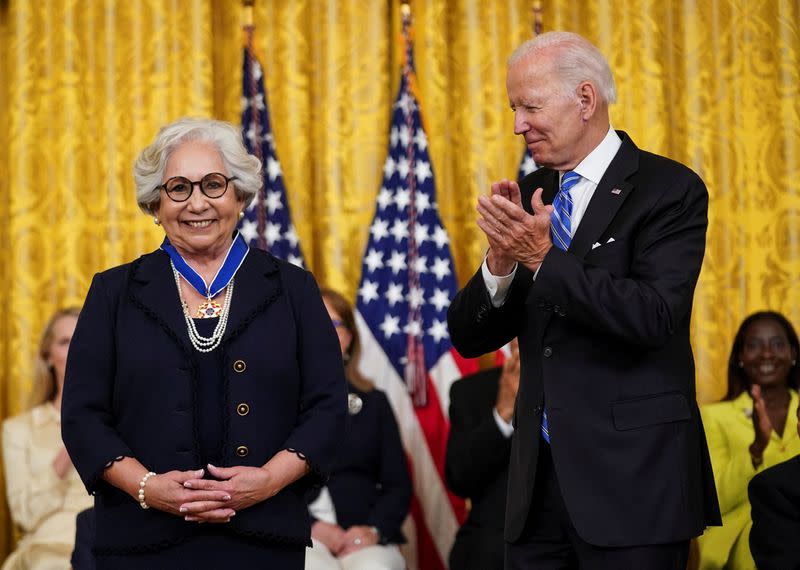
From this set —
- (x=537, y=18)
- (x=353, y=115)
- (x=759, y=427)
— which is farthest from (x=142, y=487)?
(x=537, y=18)

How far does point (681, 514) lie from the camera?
249 cm

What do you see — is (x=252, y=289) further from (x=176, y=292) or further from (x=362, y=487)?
(x=362, y=487)

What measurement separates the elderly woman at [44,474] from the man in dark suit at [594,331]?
2.79m

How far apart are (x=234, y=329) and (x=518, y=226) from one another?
695 mm

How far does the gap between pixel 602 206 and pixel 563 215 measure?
13 centimetres

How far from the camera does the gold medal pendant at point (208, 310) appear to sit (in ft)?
8.81

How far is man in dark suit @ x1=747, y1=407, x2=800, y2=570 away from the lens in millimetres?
3787

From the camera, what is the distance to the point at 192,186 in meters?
2.74

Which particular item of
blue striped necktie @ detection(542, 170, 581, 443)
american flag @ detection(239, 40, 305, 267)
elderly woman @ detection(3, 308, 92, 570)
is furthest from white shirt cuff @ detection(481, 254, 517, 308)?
american flag @ detection(239, 40, 305, 267)

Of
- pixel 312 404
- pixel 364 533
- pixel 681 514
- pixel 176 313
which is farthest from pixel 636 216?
pixel 364 533

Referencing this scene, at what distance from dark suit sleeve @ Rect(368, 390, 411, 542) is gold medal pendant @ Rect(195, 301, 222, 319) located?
237cm

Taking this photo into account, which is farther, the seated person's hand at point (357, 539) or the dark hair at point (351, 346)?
the dark hair at point (351, 346)

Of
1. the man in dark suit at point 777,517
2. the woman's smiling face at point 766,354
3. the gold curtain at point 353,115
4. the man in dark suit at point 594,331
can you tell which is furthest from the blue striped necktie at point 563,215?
the gold curtain at point 353,115

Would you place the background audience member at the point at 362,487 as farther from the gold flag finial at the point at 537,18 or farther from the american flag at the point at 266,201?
the gold flag finial at the point at 537,18
